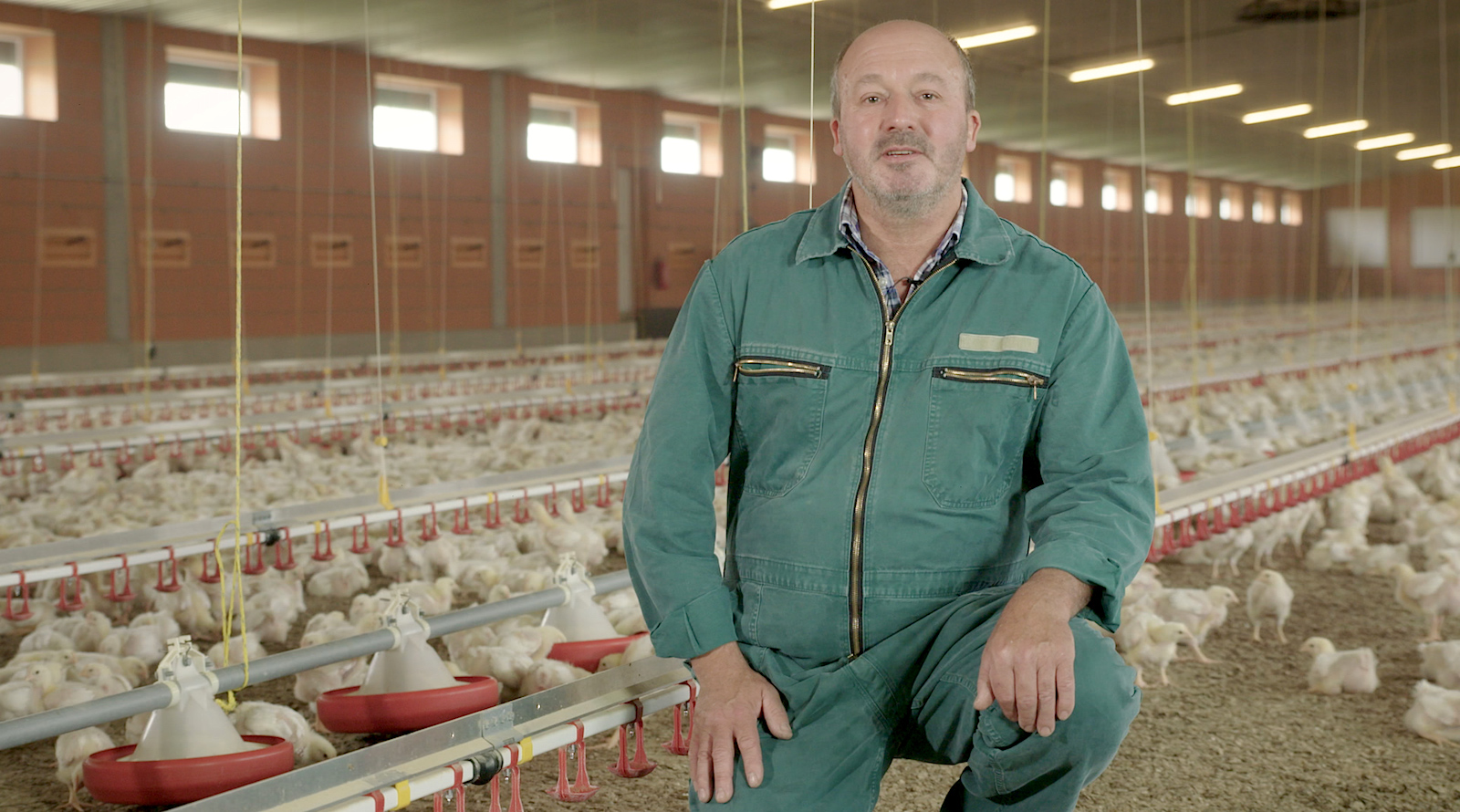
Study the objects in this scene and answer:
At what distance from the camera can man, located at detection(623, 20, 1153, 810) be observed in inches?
57.4

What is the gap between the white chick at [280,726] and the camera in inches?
91.4

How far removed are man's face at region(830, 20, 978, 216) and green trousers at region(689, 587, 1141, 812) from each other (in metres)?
0.58

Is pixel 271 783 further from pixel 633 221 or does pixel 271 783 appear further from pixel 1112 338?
pixel 633 221

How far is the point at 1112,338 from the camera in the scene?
155 centimetres

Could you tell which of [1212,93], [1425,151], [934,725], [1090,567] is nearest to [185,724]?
[934,725]

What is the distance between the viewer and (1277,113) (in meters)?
15.8

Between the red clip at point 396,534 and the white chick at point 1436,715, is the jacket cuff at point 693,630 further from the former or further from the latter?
the red clip at point 396,534

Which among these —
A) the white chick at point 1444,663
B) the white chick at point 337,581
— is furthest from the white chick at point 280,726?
the white chick at point 1444,663

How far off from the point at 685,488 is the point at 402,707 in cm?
118

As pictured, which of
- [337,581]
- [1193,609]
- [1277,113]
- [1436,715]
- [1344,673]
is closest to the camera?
[1436,715]

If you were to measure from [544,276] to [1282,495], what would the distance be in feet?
39.3

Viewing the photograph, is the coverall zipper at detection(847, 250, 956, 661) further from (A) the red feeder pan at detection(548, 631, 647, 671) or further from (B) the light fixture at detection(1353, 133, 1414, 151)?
(B) the light fixture at detection(1353, 133, 1414, 151)

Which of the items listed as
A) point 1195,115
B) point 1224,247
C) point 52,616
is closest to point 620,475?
point 52,616

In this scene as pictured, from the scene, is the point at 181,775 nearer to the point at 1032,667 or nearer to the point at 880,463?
the point at 880,463
